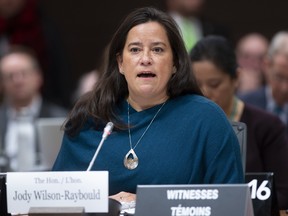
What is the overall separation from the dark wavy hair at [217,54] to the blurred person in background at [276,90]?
1.25m

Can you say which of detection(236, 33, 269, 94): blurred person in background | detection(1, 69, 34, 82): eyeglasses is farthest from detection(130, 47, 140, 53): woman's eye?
detection(236, 33, 269, 94): blurred person in background

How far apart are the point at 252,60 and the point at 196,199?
17.7 feet

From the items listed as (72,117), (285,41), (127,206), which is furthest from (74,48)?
(127,206)

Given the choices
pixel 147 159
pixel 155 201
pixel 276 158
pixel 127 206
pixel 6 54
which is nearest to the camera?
pixel 155 201

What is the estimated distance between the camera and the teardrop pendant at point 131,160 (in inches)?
193

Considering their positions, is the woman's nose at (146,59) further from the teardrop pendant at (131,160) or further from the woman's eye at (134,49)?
the teardrop pendant at (131,160)

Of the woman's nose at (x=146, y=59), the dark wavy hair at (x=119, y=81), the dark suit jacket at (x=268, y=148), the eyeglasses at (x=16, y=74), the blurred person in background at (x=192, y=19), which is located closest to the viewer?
the woman's nose at (x=146, y=59)

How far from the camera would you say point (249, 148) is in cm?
592

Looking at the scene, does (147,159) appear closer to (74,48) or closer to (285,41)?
(285,41)

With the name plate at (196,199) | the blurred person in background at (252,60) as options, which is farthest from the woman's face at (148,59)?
the blurred person in background at (252,60)

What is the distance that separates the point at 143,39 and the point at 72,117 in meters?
0.58

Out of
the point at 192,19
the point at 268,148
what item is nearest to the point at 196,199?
the point at 268,148

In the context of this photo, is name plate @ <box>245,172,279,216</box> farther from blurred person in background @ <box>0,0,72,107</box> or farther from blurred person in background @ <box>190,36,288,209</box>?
blurred person in background @ <box>0,0,72,107</box>

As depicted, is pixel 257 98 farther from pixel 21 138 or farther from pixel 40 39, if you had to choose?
pixel 40 39
